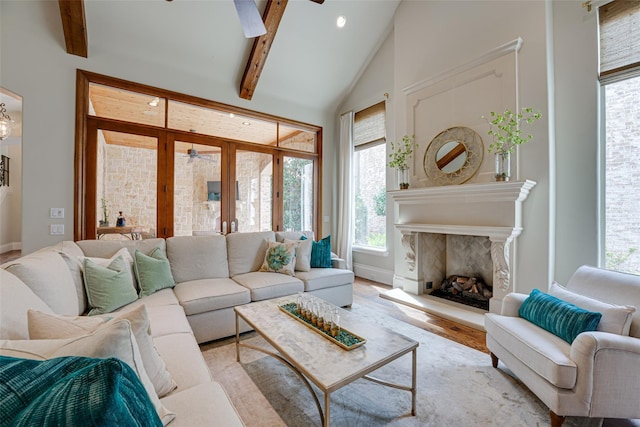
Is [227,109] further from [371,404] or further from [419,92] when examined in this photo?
[371,404]

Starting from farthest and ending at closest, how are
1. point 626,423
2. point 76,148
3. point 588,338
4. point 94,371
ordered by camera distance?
point 76,148
point 626,423
point 588,338
point 94,371

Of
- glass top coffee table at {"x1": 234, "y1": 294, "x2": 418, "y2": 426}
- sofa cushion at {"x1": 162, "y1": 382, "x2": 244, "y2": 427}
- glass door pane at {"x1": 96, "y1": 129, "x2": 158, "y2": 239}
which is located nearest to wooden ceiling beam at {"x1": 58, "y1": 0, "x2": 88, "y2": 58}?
glass door pane at {"x1": 96, "y1": 129, "x2": 158, "y2": 239}

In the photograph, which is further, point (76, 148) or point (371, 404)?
point (76, 148)

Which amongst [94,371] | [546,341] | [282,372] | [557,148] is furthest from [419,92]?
[94,371]

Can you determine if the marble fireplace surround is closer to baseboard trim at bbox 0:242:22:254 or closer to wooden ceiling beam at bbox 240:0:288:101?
wooden ceiling beam at bbox 240:0:288:101

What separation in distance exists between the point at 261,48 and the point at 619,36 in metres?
3.90

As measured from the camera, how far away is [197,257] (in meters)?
2.91

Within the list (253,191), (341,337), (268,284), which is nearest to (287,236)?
(268,284)

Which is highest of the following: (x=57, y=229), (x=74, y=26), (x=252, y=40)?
(x=252, y=40)

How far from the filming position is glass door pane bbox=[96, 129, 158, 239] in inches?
134

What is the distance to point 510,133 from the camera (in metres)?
2.76

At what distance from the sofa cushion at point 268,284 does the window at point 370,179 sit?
87.3 inches

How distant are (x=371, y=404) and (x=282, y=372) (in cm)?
70

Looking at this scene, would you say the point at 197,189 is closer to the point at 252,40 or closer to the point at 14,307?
the point at 252,40
